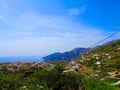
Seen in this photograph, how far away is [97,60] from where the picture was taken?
1543 inches

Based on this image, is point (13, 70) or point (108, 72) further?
point (108, 72)

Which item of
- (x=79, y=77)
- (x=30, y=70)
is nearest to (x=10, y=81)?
(x=79, y=77)

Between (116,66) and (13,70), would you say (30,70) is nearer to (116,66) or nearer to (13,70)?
(13,70)

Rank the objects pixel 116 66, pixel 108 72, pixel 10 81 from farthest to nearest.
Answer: pixel 116 66, pixel 108 72, pixel 10 81

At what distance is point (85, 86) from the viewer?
17.1 m

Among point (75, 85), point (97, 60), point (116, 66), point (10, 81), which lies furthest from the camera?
point (97, 60)

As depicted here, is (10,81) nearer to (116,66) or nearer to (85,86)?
(85,86)

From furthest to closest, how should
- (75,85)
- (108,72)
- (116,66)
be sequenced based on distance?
(116,66) → (108,72) → (75,85)

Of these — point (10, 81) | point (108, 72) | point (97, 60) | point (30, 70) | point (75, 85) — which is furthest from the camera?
point (97, 60)

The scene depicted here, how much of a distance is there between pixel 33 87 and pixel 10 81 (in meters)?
1.05

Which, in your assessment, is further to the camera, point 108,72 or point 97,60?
point 97,60

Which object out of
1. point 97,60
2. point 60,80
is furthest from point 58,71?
point 97,60

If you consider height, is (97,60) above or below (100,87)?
above

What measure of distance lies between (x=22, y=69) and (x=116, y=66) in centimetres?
1207
